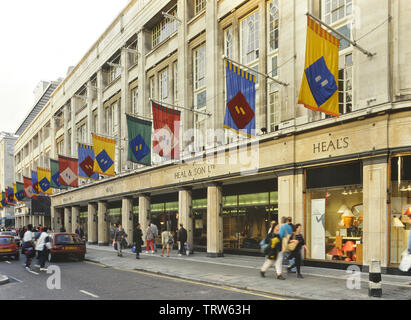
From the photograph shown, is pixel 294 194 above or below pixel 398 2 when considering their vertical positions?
below

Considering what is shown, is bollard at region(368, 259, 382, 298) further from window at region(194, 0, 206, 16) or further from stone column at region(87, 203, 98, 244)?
stone column at region(87, 203, 98, 244)

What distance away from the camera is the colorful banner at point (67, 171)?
111 ft

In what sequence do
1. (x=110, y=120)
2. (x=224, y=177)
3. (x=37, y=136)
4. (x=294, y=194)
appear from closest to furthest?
1. (x=294, y=194)
2. (x=224, y=177)
3. (x=110, y=120)
4. (x=37, y=136)

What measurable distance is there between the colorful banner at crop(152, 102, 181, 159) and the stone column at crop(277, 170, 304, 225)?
5926 mm

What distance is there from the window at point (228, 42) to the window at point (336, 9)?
5992 millimetres

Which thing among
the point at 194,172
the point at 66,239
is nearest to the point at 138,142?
the point at 194,172

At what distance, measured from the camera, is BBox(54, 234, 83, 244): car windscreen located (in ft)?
66.3

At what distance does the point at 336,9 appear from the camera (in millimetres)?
15688

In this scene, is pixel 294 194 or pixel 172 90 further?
pixel 172 90

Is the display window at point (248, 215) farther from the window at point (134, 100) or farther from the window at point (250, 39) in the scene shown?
the window at point (134, 100)

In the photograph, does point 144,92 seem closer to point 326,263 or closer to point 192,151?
point 192,151

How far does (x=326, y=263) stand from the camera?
15391mm

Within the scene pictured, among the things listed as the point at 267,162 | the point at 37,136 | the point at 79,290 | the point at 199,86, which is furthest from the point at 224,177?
the point at 37,136

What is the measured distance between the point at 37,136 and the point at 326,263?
185ft
